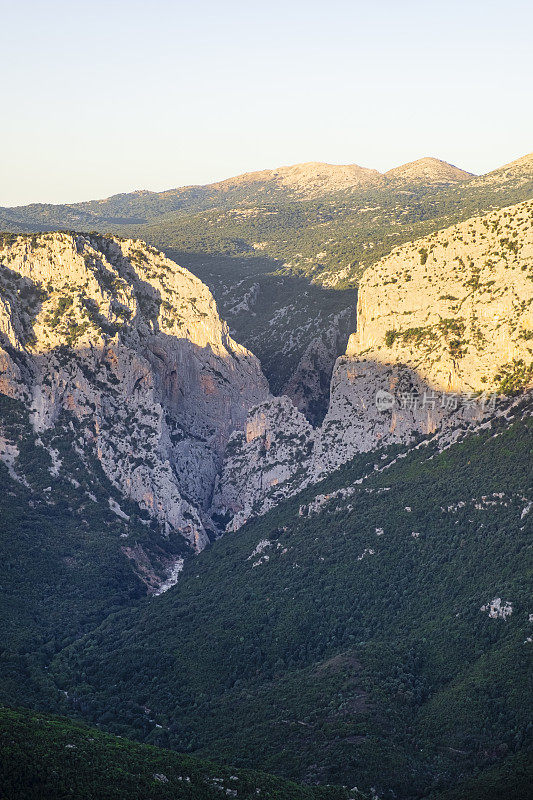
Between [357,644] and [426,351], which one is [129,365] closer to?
[426,351]

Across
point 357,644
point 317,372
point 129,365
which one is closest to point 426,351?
point 357,644

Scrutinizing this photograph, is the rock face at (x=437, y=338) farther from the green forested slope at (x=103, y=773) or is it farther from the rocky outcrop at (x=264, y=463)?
the green forested slope at (x=103, y=773)

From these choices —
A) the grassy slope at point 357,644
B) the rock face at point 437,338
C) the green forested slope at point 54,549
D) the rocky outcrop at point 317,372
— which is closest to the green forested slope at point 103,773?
the grassy slope at point 357,644

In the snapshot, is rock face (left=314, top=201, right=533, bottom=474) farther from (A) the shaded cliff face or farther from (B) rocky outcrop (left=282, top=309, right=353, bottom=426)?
(B) rocky outcrop (left=282, top=309, right=353, bottom=426)

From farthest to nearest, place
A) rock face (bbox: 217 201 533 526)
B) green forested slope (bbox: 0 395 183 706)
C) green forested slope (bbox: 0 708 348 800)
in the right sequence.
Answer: rock face (bbox: 217 201 533 526)
green forested slope (bbox: 0 395 183 706)
green forested slope (bbox: 0 708 348 800)

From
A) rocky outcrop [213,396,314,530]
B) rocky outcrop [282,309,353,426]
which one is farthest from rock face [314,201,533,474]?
rocky outcrop [282,309,353,426]
